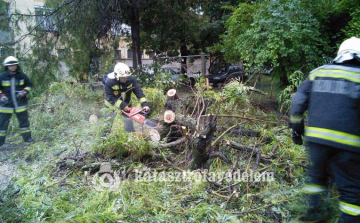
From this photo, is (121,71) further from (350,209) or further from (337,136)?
(350,209)

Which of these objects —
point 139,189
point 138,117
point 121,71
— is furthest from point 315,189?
point 121,71

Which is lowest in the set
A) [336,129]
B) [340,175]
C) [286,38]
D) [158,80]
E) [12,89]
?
[340,175]

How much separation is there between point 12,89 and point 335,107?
494 cm

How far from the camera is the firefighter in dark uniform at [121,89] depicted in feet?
14.4

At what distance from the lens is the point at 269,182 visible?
9.93 ft

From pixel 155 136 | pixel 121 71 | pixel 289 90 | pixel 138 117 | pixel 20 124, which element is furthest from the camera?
pixel 289 90

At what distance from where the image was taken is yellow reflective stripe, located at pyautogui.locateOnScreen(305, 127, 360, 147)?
195cm

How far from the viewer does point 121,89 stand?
15.6 feet

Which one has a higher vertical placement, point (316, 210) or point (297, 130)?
point (297, 130)

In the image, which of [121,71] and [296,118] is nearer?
[296,118]

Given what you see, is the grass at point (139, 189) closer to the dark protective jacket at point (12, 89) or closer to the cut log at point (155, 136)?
the cut log at point (155, 136)

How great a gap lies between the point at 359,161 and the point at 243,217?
3.76ft

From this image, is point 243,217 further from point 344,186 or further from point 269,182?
point 344,186

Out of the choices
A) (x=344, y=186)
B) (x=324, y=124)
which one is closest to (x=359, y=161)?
(x=344, y=186)
